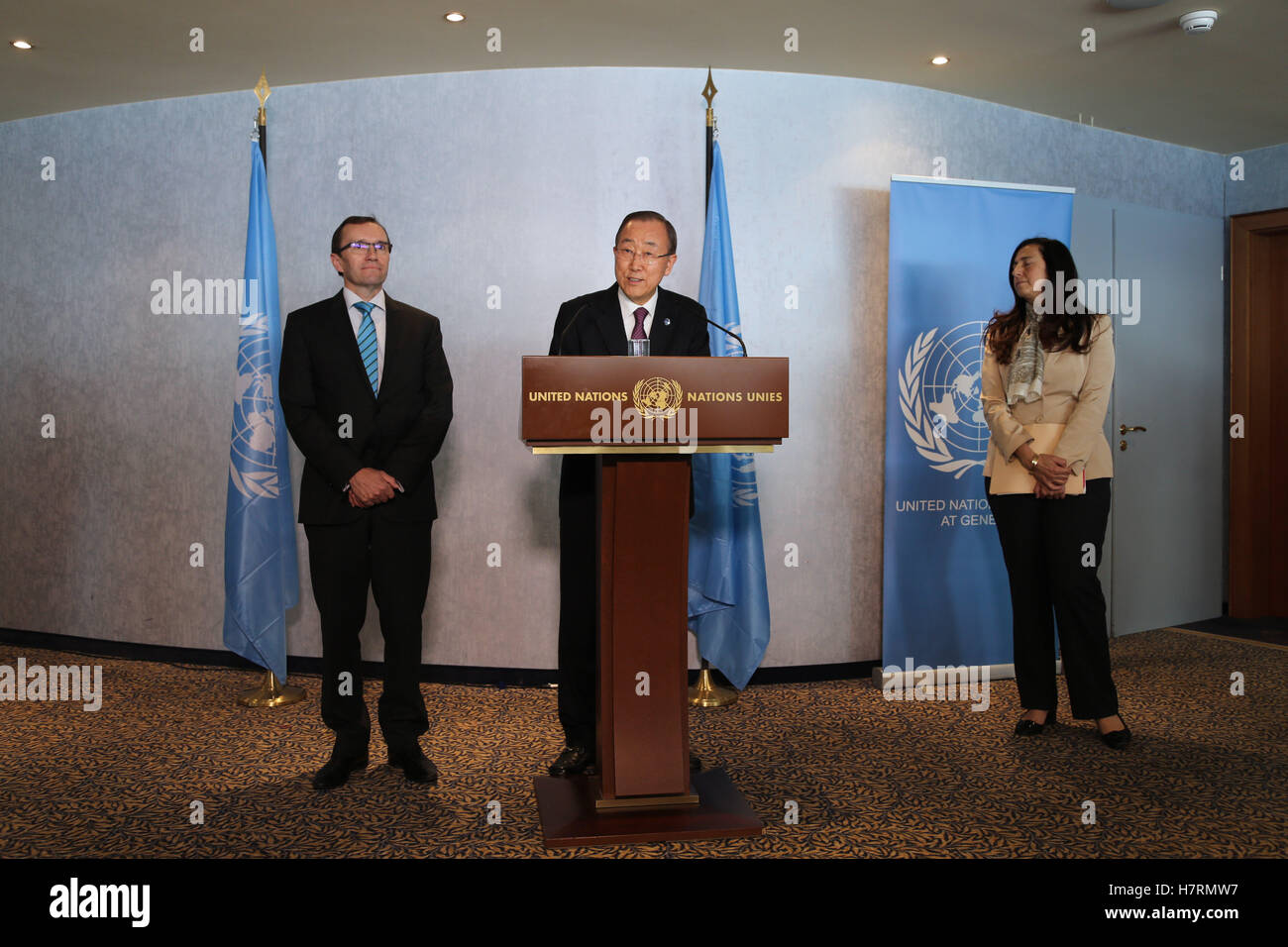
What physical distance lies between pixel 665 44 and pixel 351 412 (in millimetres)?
2215

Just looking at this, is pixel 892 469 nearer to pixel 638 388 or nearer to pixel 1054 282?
pixel 1054 282

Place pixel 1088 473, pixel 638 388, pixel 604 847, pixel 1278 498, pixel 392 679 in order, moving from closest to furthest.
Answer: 1. pixel 638 388
2. pixel 604 847
3. pixel 392 679
4. pixel 1088 473
5. pixel 1278 498

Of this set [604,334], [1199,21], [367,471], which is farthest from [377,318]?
[1199,21]

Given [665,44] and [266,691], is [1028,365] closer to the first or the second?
[665,44]

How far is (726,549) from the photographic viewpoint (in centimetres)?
389

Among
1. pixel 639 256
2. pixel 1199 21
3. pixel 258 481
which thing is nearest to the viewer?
pixel 639 256

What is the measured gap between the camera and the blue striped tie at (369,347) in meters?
2.96

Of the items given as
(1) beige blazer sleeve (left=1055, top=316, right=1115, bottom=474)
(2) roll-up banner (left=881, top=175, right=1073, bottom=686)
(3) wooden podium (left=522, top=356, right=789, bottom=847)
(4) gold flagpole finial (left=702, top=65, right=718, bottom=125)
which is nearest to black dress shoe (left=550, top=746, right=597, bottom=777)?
(3) wooden podium (left=522, top=356, right=789, bottom=847)

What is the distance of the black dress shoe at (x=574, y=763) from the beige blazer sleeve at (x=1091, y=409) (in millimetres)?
1984

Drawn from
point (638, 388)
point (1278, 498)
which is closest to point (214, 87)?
point (638, 388)

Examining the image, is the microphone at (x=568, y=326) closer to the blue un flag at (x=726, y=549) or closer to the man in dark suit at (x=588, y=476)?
the man in dark suit at (x=588, y=476)

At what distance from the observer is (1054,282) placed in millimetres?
3359

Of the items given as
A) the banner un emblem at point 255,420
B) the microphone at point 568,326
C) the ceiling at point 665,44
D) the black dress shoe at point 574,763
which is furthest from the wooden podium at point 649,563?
the ceiling at point 665,44

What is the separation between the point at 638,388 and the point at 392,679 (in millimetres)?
1380
